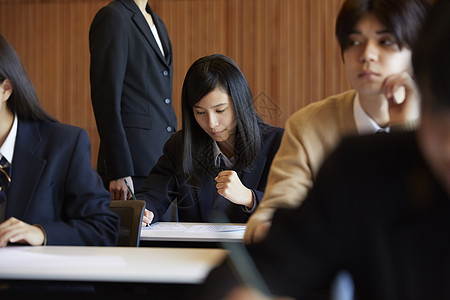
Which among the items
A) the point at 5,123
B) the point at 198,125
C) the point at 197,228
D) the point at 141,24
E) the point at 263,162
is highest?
the point at 141,24

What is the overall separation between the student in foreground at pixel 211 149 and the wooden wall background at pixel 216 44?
10.7 ft

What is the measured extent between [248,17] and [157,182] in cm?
386

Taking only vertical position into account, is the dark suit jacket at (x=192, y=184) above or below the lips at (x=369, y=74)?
below

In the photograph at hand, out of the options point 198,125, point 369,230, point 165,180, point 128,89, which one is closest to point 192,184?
point 165,180

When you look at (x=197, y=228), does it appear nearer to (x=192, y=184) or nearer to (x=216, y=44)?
(x=192, y=184)

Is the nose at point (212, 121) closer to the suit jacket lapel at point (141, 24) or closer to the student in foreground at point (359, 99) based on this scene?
the suit jacket lapel at point (141, 24)

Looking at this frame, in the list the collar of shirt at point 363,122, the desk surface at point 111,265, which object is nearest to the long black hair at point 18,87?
the desk surface at point 111,265

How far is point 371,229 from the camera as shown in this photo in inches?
25.3

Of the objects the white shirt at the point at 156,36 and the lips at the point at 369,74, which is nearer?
the lips at the point at 369,74

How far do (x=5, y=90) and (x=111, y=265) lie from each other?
31.9 inches

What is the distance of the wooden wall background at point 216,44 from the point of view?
20.1 ft

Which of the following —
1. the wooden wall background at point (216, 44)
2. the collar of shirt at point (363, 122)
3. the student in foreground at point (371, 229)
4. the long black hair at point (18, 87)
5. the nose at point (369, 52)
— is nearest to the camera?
the student in foreground at point (371, 229)

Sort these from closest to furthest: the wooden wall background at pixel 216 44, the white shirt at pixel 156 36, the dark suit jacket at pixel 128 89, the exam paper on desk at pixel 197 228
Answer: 1. the exam paper on desk at pixel 197 228
2. the dark suit jacket at pixel 128 89
3. the white shirt at pixel 156 36
4. the wooden wall background at pixel 216 44

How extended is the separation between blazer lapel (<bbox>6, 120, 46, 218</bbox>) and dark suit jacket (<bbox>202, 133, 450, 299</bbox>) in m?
1.28
